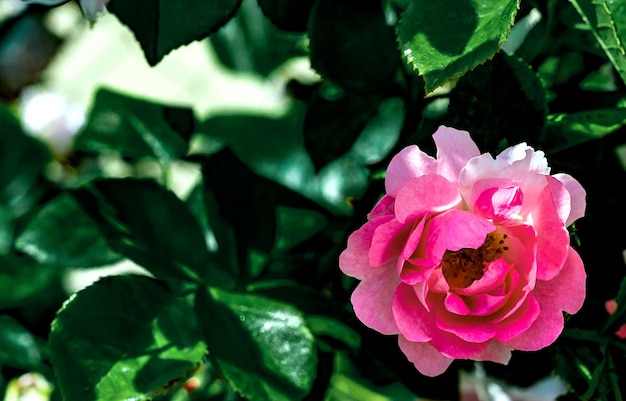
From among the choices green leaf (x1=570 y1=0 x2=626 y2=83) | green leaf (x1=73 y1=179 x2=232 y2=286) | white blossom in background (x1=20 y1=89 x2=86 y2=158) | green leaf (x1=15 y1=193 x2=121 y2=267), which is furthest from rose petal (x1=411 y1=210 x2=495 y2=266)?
white blossom in background (x1=20 y1=89 x2=86 y2=158)

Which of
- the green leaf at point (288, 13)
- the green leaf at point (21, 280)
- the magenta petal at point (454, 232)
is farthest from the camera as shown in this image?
the green leaf at point (21, 280)

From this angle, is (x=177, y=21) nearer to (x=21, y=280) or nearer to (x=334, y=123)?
(x=334, y=123)

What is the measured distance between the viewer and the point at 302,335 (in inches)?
19.2

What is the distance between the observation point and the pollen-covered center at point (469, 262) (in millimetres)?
416

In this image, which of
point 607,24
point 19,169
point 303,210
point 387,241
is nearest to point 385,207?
point 387,241

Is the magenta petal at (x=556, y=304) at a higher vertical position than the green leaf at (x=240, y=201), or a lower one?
higher

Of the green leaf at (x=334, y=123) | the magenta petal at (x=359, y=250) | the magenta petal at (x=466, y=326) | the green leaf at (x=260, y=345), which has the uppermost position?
the magenta petal at (x=359, y=250)

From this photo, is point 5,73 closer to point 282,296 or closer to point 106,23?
point 106,23

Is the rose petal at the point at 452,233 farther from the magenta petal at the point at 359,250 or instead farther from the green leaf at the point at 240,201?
the green leaf at the point at 240,201

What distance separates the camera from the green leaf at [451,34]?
373mm

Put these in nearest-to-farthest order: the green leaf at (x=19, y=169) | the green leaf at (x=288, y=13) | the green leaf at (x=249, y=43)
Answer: the green leaf at (x=288, y=13)
the green leaf at (x=19, y=169)
the green leaf at (x=249, y=43)

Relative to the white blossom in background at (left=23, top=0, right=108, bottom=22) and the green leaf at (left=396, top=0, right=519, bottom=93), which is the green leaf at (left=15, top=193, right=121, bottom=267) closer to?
the white blossom in background at (left=23, top=0, right=108, bottom=22)

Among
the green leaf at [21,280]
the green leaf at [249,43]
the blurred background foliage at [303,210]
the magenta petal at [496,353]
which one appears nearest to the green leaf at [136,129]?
the blurred background foliage at [303,210]

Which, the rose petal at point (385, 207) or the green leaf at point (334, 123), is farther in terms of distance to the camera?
the green leaf at point (334, 123)
